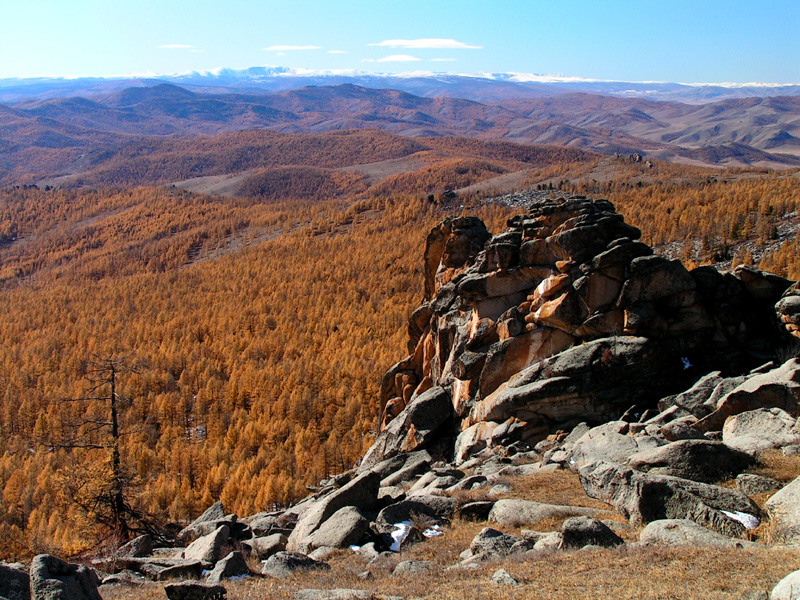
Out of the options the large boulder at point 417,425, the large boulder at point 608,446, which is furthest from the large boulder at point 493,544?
the large boulder at point 417,425

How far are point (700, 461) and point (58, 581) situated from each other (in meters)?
17.5

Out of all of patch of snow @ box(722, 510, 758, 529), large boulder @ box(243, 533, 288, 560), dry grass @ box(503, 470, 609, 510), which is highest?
patch of snow @ box(722, 510, 758, 529)

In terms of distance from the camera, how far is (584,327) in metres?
31.8

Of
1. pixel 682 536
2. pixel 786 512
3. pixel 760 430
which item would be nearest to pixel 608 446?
pixel 760 430

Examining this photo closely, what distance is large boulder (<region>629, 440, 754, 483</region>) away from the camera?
1764 centimetres

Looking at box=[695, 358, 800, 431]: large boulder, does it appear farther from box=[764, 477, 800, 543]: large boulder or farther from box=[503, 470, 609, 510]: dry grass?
box=[764, 477, 800, 543]: large boulder

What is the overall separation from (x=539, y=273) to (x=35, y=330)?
156 m

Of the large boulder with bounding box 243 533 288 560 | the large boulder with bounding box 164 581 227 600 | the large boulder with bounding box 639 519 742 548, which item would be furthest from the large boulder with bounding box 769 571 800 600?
the large boulder with bounding box 243 533 288 560

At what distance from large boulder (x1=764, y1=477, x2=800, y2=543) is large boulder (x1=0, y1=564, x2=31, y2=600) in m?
16.6

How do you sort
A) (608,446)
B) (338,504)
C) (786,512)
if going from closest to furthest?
(786,512) → (338,504) → (608,446)

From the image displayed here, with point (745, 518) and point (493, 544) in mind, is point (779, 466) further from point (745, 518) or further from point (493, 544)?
point (493, 544)

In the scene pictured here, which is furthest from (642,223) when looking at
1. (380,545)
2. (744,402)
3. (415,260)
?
(380,545)

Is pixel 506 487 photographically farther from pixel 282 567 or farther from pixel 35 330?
pixel 35 330

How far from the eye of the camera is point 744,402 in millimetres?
22844
